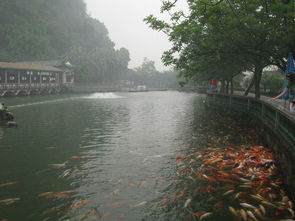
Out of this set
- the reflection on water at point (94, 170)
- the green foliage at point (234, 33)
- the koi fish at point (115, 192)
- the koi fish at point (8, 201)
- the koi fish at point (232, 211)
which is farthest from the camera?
the green foliage at point (234, 33)

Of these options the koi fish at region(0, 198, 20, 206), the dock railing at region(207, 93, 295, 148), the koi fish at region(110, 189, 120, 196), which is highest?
the dock railing at region(207, 93, 295, 148)

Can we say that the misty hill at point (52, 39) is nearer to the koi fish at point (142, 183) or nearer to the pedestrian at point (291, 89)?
the pedestrian at point (291, 89)

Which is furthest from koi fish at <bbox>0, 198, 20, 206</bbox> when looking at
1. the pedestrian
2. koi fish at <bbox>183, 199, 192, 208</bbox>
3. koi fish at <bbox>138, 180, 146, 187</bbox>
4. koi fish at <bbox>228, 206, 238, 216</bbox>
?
the pedestrian

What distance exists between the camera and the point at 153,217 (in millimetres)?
6941

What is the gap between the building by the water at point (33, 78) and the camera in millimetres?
55406

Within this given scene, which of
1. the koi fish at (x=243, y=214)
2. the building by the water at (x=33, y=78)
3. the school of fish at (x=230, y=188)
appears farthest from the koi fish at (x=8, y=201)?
the building by the water at (x=33, y=78)

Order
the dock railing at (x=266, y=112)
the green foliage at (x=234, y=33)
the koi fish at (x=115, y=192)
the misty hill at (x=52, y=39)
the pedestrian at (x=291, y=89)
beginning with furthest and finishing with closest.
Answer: the misty hill at (x=52, y=39), the green foliage at (x=234, y=33), the pedestrian at (x=291, y=89), the dock railing at (x=266, y=112), the koi fish at (x=115, y=192)

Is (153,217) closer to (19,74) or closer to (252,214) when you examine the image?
(252,214)

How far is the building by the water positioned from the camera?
182 ft

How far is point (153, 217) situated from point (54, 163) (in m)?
5.86

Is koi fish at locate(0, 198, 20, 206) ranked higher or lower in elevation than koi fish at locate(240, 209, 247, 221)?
lower

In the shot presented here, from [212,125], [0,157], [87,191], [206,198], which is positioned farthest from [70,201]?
[212,125]

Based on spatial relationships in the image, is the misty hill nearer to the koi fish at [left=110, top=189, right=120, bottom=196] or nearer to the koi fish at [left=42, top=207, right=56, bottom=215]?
the koi fish at [left=110, top=189, right=120, bottom=196]

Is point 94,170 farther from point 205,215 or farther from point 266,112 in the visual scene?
point 266,112
